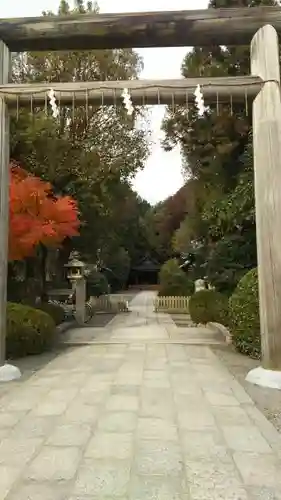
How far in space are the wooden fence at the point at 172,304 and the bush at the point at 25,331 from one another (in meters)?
12.8

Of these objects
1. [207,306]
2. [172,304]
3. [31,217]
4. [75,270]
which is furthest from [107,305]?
[31,217]

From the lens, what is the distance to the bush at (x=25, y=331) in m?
7.20

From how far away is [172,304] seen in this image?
20500 millimetres

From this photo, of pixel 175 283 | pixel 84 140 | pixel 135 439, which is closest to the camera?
pixel 135 439

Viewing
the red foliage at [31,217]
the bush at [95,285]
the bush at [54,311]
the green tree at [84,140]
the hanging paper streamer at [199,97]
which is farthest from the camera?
the bush at [95,285]

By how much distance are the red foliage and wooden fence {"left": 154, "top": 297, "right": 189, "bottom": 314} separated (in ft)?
31.8

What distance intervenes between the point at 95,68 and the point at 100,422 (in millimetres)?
15708

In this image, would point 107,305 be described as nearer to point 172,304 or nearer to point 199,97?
point 172,304

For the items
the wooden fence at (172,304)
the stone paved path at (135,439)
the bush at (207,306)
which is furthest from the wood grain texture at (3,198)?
the wooden fence at (172,304)

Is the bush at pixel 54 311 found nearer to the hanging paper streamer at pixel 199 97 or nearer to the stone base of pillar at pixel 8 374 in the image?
the stone base of pillar at pixel 8 374

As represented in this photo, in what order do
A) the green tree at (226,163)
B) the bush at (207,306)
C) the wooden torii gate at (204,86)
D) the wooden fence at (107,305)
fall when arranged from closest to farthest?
the wooden torii gate at (204,86) < the green tree at (226,163) < the bush at (207,306) < the wooden fence at (107,305)

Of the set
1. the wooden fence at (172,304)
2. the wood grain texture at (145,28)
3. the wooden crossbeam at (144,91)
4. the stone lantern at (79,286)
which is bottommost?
the wooden fence at (172,304)

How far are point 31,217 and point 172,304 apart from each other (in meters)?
11.4

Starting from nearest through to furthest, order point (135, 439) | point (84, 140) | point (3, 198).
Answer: point (135, 439), point (3, 198), point (84, 140)
